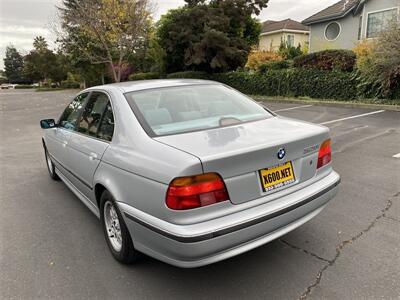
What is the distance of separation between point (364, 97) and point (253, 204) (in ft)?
42.1

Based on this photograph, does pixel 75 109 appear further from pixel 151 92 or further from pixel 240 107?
pixel 240 107

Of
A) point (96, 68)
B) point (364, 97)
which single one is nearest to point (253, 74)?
point (364, 97)

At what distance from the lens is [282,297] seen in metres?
2.38

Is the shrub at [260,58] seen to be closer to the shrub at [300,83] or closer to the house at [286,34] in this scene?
the shrub at [300,83]

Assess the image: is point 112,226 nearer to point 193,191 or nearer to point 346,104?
point 193,191

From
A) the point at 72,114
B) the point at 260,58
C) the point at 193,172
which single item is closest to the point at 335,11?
the point at 260,58

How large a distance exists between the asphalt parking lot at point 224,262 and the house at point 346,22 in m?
18.9

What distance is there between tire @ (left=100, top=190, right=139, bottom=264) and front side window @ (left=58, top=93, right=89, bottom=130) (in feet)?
4.26

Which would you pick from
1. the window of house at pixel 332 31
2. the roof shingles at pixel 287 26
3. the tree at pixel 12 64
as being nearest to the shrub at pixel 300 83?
the window of house at pixel 332 31

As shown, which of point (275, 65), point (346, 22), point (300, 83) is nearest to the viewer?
point (300, 83)

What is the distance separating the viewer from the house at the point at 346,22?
19.9 m

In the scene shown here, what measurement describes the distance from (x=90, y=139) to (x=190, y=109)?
1.04 m

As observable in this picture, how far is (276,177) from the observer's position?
8.05 ft

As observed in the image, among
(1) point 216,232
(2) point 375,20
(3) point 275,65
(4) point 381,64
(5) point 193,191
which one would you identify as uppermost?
(2) point 375,20
